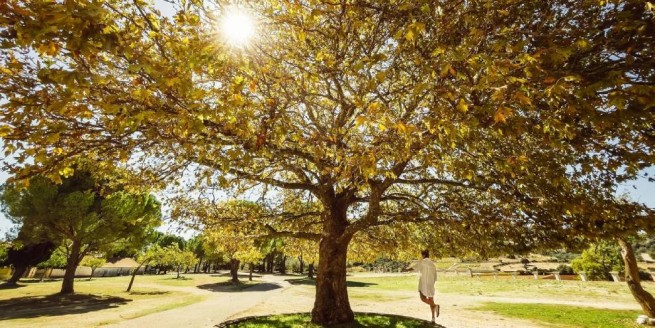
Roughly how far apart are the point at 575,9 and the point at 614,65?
169cm

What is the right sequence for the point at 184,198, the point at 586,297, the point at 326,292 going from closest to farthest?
the point at 326,292, the point at 184,198, the point at 586,297

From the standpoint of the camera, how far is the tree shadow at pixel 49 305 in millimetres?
17781


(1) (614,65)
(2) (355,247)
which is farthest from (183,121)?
(2) (355,247)

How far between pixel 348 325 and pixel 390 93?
8.85 meters

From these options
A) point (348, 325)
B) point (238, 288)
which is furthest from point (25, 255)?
point (348, 325)

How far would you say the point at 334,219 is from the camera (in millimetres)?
12703

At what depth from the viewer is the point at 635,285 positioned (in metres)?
13.9

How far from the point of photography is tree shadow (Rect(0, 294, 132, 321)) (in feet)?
58.3

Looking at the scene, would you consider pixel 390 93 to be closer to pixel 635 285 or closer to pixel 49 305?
pixel 635 285

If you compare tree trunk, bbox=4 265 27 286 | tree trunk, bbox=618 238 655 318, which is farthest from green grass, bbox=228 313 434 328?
tree trunk, bbox=4 265 27 286

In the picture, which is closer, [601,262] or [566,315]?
[566,315]

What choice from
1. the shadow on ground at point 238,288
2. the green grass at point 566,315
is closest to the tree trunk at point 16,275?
the shadow on ground at point 238,288

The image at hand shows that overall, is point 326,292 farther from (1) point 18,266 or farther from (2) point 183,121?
(1) point 18,266

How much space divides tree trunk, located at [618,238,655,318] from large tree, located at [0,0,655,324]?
789 centimetres
